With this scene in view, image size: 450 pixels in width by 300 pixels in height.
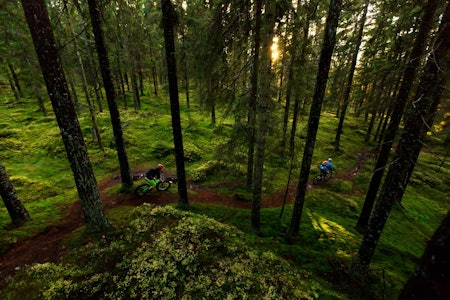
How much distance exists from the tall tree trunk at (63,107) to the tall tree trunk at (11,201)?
4353 mm

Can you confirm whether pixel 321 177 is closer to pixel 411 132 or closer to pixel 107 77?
pixel 411 132

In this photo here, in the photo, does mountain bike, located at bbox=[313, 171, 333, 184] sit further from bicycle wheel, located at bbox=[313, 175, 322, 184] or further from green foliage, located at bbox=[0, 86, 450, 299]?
green foliage, located at bbox=[0, 86, 450, 299]

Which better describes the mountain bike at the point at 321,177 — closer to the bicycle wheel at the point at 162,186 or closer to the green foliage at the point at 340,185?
the green foliage at the point at 340,185

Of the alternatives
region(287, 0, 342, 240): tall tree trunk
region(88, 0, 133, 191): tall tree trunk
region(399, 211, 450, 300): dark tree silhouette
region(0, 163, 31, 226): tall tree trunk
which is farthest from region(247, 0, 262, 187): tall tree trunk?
region(0, 163, 31, 226): tall tree trunk

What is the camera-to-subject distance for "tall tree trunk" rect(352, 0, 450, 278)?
4570 millimetres

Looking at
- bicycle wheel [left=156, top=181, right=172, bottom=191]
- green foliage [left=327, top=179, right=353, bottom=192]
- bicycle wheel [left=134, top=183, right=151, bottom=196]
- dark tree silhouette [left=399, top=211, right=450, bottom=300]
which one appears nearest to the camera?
dark tree silhouette [left=399, top=211, right=450, bottom=300]

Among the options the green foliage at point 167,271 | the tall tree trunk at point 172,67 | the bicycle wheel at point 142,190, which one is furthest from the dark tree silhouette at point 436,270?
the bicycle wheel at point 142,190

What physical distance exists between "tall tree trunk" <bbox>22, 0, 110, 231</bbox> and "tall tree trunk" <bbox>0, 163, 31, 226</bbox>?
4353mm

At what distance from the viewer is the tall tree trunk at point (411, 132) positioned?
4.57 m

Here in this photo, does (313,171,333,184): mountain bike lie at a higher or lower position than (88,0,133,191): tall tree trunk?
lower

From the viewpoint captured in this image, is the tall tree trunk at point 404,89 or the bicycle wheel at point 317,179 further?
the bicycle wheel at point 317,179

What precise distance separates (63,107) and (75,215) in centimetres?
674

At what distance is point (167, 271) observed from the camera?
15.8 feet

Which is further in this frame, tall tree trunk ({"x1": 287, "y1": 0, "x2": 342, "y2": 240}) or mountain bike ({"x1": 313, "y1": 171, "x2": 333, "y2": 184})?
mountain bike ({"x1": 313, "y1": 171, "x2": 333, "y2": 184})
